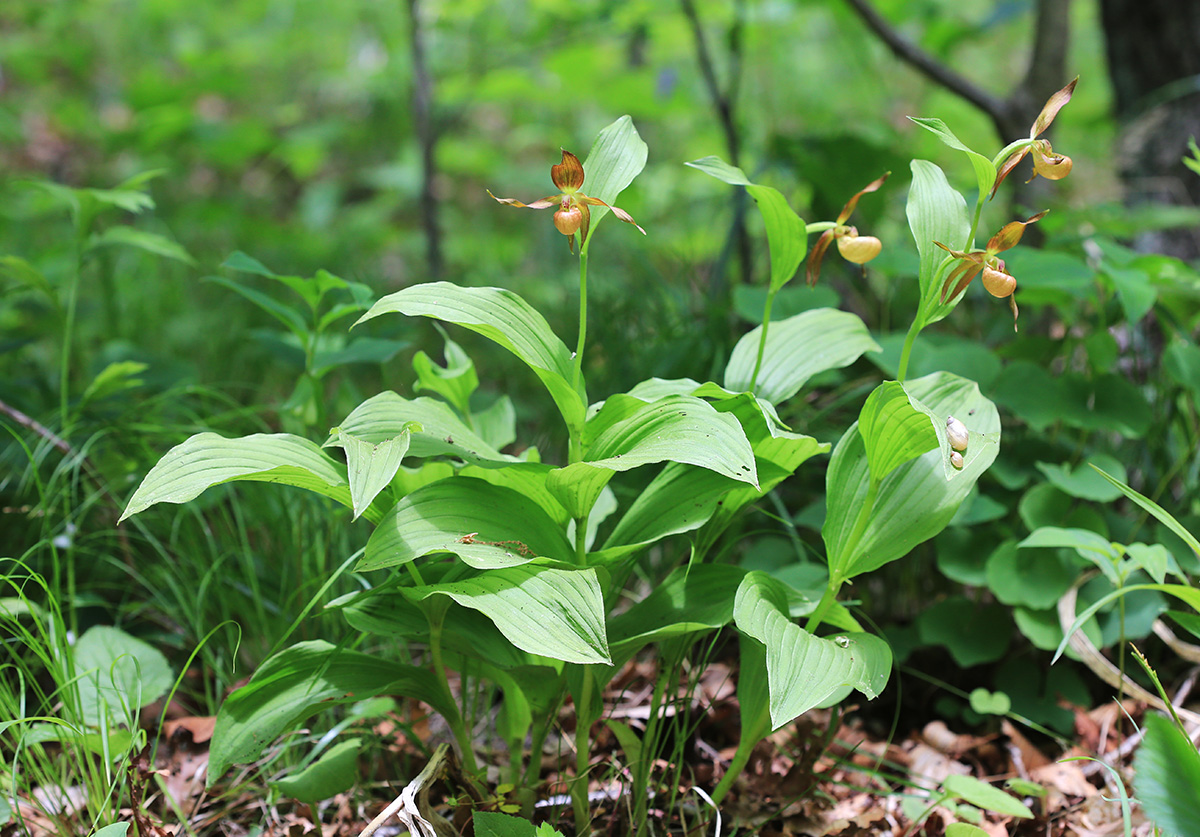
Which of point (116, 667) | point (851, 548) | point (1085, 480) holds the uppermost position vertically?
point (851, 548)

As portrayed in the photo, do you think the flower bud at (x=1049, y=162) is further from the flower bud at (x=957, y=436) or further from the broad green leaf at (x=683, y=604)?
the broad green leaf at (x=683, y=604)

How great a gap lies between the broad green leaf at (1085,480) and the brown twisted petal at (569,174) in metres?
0.87

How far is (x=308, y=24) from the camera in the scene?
4.75 m

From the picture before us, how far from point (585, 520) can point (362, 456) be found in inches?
9.5

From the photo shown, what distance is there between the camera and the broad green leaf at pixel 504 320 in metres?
0.72

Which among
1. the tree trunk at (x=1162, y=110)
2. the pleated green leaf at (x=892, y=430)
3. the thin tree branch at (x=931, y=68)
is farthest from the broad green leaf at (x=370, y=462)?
the tree trunk at (x=1162, y=110)

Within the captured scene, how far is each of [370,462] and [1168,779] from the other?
738mm

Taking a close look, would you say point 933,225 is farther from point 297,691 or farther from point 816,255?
point 297,691

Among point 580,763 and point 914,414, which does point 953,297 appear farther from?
point 580,763

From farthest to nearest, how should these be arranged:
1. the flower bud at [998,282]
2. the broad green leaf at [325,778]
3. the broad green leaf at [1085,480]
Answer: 1. the broad green leaf at [1085,480]
2. the broad green leaf at [325,778]
3. the flower bud at [998,282]

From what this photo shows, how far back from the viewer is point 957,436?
29.0 inches

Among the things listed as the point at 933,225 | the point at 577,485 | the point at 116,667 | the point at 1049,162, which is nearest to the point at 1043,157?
the point at 1049,162

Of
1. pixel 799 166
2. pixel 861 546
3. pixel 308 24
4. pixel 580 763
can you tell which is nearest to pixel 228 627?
pixel 580 763

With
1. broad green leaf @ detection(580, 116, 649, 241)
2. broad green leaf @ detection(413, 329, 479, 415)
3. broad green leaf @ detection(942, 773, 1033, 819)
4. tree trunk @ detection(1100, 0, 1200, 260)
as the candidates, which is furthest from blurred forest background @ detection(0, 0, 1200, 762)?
broad green leaf @ detection(580, 116, 649, 241)
